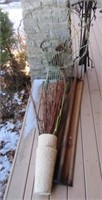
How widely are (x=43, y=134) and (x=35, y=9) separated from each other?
1217 millimetres

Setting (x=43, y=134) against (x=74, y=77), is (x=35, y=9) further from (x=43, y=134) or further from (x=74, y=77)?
(x=43, y=134)

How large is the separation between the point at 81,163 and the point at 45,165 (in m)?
0.27

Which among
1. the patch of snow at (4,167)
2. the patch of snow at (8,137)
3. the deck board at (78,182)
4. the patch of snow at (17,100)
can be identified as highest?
the patch of snow at (17,100)

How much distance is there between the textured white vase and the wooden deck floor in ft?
0.17

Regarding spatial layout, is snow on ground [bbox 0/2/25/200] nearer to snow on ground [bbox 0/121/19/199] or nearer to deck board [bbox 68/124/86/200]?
snow on ground [bbox 0/121/19/199]

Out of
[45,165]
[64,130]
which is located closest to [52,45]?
[64,130]

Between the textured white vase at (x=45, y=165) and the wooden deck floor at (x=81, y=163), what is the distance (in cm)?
5

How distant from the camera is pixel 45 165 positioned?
1439mm

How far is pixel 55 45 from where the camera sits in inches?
93.5

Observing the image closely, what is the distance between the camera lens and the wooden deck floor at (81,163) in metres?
1.39

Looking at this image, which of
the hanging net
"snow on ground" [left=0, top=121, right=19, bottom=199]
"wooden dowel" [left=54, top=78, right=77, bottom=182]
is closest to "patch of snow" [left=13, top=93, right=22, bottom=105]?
"snow on ground" [left=0, top=121, right=19, bottom=199]

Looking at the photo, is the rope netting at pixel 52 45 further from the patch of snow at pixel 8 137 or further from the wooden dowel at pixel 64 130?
the patch of snow at pixel 8 137

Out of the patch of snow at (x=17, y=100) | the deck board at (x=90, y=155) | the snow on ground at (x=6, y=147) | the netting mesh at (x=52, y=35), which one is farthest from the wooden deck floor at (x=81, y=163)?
the patch of snow at (x=17, y=100)

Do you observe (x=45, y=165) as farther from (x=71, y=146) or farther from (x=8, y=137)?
(x=8, y=137)
